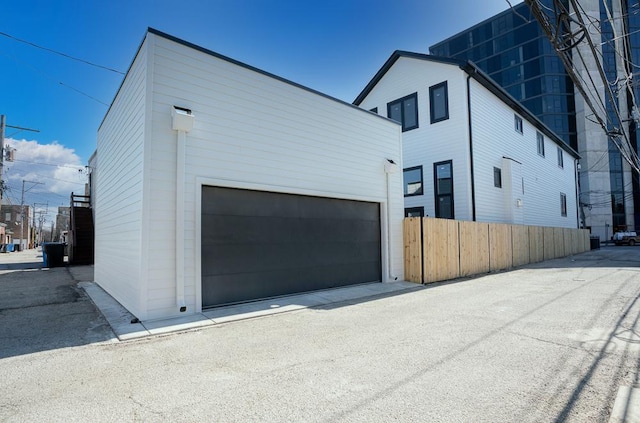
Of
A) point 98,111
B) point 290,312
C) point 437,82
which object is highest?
point 437,82

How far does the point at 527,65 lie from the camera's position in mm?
39906

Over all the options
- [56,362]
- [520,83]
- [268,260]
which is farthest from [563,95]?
[56,362]

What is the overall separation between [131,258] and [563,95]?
47195 mm

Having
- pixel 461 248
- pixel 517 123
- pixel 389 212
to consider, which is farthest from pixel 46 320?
pixel 517 123

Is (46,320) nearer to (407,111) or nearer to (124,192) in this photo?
(124,192)

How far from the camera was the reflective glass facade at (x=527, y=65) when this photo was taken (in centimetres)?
3859

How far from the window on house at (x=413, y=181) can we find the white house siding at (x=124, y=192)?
10.9 metres

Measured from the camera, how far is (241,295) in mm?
6348

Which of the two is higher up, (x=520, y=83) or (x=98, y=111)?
(x=520, y=83)

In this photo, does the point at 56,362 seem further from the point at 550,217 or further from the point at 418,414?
the point at 550,217

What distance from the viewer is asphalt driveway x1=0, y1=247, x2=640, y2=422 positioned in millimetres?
2633

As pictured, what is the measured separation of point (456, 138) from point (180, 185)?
10.8 meters

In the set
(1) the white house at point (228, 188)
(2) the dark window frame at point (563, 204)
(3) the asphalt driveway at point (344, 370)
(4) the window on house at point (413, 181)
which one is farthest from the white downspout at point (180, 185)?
(2) the dark window frame at point (563, 204)

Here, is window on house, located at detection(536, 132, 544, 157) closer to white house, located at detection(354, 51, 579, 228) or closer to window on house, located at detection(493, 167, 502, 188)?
white house, located at detection(354, 51, 579, 228)
